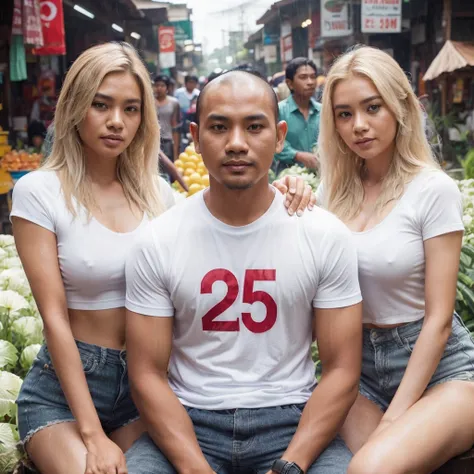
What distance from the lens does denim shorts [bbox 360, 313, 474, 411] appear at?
267 centimetres

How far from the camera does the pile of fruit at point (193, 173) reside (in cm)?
726

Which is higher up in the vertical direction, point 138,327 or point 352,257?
point 352,257

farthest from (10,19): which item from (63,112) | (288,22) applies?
(288,22)

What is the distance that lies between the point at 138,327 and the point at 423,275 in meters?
1.03

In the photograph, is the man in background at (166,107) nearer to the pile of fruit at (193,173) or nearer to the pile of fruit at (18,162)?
the pile of fruit at (18,162)

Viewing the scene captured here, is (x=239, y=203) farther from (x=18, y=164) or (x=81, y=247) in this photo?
(x=18, y=164)

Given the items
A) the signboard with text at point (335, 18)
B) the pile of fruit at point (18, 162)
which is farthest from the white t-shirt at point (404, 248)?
the signboard with text at point (335, 18)

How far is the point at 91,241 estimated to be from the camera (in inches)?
105

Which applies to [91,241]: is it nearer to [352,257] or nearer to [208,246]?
[208,246]

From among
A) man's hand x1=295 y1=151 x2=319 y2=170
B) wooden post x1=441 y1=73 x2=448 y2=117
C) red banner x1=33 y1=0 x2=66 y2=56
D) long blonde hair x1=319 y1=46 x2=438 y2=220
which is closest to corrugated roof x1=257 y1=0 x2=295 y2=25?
wooden post x1=441 y1=73 x2=448 y2=117

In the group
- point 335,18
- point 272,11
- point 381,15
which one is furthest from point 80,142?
point 272,11

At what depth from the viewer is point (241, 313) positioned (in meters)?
2.47

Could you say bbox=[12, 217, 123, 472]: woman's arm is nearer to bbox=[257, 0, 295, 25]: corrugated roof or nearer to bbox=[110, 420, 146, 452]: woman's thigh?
bbox=[110, 420, 146, 452]: woman's thigh

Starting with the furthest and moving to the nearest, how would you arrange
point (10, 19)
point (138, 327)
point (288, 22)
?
point (288, 22) < point (10, 19) < point (138, 327)
